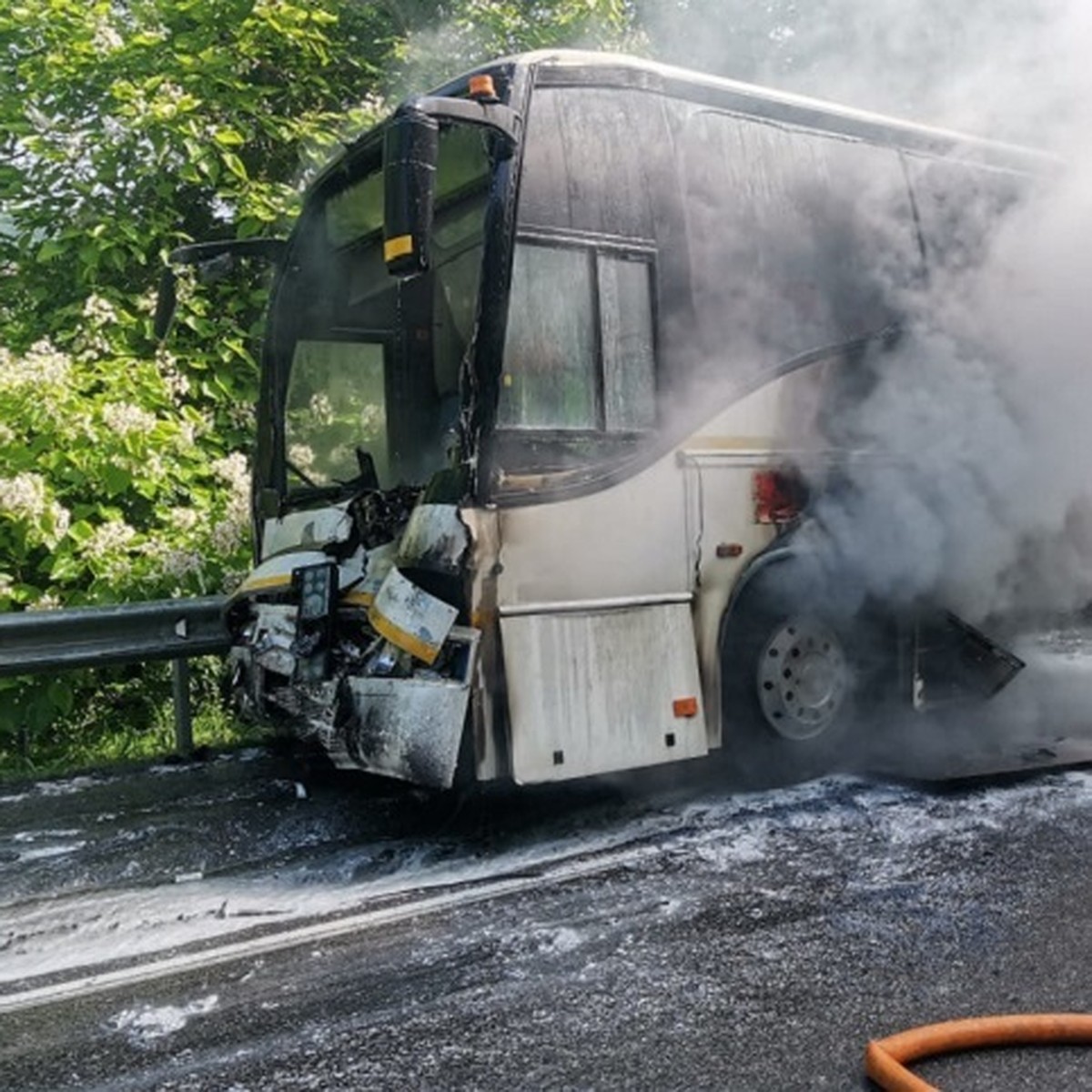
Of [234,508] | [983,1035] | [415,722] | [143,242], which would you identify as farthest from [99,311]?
[983,1035]

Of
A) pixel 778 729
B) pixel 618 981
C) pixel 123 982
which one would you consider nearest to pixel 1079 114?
pixel 778 729

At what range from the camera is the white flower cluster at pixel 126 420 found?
23.1 feet

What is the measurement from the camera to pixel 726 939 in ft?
11.1

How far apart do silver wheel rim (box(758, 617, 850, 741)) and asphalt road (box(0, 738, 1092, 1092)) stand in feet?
1.09

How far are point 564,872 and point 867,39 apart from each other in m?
6.17

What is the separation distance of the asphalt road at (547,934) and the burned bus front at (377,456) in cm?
54

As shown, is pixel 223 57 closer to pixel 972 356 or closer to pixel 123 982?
pixel 972 356

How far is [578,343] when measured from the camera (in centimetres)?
466

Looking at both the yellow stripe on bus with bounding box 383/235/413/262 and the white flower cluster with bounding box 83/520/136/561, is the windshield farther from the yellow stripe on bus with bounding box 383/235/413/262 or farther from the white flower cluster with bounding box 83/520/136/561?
the yellow stripe on bus with bounding box 383/235/413/262

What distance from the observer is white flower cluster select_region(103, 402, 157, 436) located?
23.1ft

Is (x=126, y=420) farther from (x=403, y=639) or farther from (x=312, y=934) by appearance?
(x=312, y=934)

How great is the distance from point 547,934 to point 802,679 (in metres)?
2.28

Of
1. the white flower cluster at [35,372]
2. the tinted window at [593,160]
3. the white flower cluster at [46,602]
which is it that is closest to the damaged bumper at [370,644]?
the tinted window at [593,160]

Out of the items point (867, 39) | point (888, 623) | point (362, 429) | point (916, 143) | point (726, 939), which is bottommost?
point (726, 939)
